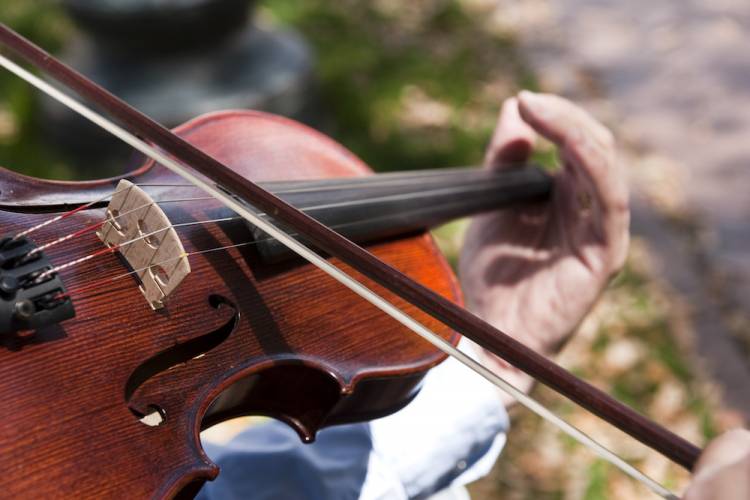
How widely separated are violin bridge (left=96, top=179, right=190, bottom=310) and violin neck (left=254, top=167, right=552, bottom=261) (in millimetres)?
136

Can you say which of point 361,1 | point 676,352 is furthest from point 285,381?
point 361,1

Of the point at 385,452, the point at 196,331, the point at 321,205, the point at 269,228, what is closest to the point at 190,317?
the point at 196,331

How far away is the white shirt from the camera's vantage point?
1.03 m

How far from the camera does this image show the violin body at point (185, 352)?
0.72 m

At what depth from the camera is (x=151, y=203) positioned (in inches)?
32.3

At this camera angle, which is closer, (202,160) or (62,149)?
(202,160)

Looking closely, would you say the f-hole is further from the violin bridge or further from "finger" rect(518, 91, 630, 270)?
Result: "finger" rect(518, 91, 630, 270)

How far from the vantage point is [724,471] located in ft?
1.93

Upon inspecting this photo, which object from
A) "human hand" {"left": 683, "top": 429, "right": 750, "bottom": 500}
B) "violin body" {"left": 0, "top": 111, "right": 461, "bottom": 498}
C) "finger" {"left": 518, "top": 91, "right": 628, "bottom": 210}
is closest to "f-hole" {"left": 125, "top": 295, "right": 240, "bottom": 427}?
"violin body" {"left": 0, "top": 111, "right": 461, "bottom": 498}

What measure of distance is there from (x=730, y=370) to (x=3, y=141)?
2147 mm

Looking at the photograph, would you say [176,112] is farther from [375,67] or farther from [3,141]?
[375,67]

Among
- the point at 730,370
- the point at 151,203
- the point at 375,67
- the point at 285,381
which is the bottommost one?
the point at 730,370

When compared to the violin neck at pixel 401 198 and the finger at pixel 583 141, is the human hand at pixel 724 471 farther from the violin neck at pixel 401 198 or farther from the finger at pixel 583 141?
the finger at pixel 583 141

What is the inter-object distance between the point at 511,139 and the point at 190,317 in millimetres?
672
